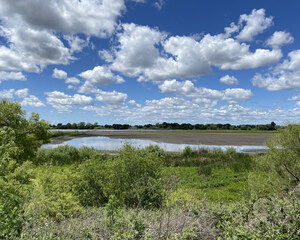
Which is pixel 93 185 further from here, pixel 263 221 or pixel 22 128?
pixel 263 221

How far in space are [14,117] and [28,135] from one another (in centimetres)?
99

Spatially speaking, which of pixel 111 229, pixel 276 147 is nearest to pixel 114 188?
pixel 111 229

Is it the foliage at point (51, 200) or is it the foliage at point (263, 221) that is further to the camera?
the foliage at point (51, 200)

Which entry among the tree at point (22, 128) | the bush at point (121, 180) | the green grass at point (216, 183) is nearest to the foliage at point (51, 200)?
the bush at point (121, 180)

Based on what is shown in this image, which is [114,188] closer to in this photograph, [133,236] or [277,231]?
[133,236]

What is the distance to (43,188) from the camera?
613 cm

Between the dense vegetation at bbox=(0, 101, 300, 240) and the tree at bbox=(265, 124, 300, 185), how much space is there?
0.03 m

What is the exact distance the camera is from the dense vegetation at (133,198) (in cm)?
365

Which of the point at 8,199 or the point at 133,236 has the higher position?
the point at 8,199

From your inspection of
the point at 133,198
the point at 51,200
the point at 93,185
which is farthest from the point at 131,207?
the point at 51,200

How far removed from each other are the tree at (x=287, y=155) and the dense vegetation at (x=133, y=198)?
1.3 inches

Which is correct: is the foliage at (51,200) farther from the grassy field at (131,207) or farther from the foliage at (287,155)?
the foliage at (287,155)

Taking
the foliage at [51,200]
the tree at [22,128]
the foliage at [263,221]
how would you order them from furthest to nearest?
1. the tree at [22,128]
2. the foliage at [51,200]
3. the foliage at [263,221]

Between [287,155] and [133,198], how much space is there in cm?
596
